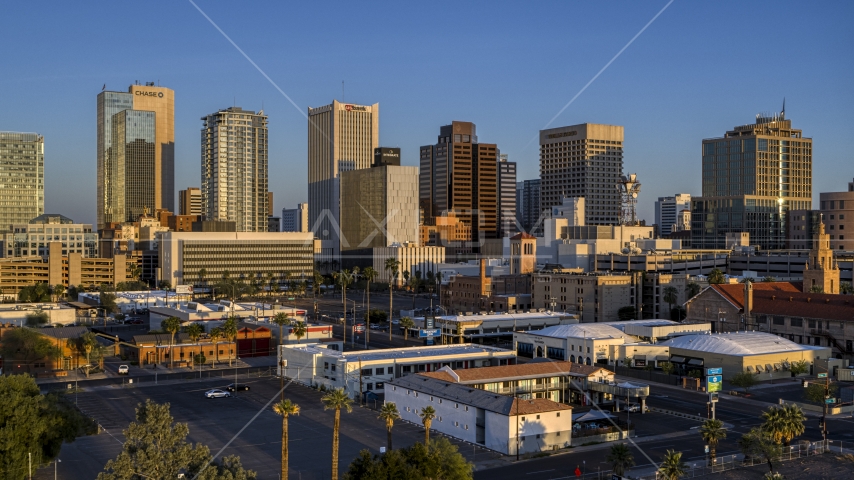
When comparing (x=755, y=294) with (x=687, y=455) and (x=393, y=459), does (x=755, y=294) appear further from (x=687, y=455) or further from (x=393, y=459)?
(x=393, y=459)

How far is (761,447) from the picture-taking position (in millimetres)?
47469

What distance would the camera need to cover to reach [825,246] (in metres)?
113

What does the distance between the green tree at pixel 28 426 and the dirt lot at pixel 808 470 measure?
35.5 metres

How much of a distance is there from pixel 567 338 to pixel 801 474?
1758 inches

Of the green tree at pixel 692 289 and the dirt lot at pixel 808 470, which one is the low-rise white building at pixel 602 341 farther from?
the dirt lot at pixel 808 470

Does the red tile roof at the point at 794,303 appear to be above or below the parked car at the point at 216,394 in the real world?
above

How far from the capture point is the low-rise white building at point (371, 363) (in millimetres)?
72000

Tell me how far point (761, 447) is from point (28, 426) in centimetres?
3965

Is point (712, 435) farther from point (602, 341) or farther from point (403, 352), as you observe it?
point (602, 341)

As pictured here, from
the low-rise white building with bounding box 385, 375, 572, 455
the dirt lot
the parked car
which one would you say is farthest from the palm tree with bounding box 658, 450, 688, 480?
the parked car

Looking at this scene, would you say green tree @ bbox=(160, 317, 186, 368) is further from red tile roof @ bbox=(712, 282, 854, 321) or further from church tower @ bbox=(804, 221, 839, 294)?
church tower @ bbox=(804, 221, 839, 294)

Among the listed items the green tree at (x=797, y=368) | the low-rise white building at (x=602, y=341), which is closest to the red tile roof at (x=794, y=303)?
the low-rise white building at (x=602, y=341)

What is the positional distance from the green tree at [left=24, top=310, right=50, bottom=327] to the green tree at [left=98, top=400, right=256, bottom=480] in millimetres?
82710

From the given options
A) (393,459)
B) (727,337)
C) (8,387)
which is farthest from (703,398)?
(8,387)
